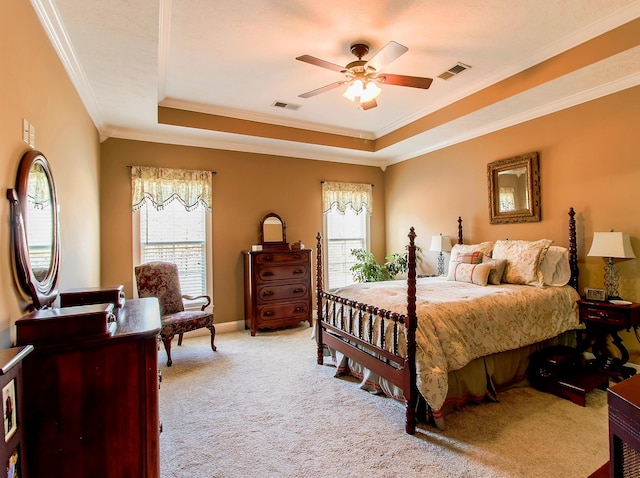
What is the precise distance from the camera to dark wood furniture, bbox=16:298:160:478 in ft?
4.53

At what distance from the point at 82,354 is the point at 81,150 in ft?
7.81

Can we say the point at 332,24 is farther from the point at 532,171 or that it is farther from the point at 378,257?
the point at 378,257

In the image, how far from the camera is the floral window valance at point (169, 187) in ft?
13.9

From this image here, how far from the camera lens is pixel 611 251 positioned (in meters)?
2.92

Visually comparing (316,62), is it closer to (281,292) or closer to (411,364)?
(411,364)

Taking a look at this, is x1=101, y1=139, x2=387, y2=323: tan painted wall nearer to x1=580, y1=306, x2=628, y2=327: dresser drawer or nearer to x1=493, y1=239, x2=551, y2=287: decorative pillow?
x1=493, y1=239, x2=551, y2=287: decorative pillow

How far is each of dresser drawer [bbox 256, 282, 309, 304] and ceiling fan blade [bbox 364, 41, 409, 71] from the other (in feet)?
9.88

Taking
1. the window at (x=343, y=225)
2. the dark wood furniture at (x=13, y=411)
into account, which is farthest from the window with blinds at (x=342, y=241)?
the dark wood furniture at (x=13, y=411)

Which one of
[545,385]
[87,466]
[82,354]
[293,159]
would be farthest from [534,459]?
[293,159]

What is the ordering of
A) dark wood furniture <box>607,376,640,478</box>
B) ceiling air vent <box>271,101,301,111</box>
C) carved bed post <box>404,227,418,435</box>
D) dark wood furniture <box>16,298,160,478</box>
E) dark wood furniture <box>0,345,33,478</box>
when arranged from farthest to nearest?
ceiling air vent <box>271,101,301,111</box> → carved bed post <box>404,227,418,435</box> → dark wood furniture <box>16,298,160,478</box> → dark wood furniture <box>0,345,33,478</box> → dark wood furniture <box>607,376,640,478</box>

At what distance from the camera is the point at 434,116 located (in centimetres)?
427

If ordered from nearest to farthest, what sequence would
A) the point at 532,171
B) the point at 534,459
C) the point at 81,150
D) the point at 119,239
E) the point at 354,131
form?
the point at 534,459 < the point at 81,150 < the point at 532,171 < the point at 119,239 < the point at 354,131

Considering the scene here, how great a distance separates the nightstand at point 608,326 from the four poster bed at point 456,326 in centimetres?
15

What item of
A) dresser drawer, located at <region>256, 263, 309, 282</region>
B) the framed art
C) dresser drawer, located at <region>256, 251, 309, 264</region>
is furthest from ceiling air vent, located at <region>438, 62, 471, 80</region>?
dresser drawer, located at <region>256, 263, 309, 282</region>
